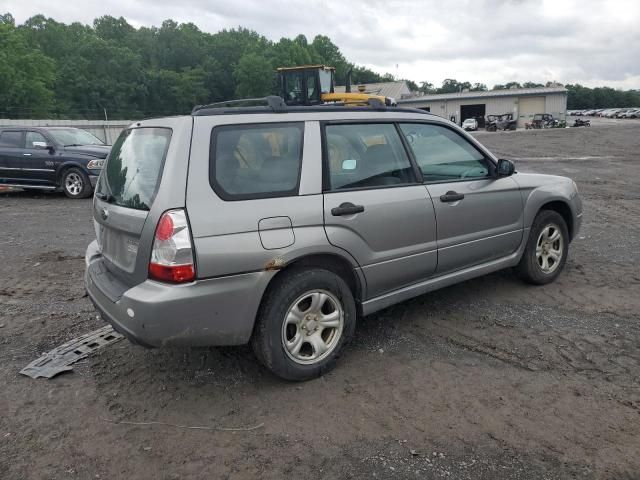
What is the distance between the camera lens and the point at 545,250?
5035 millimetres

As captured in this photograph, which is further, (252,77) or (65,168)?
(252,77)

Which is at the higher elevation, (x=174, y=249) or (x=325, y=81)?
(x=325, y=81)

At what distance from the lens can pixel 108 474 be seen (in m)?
2.61

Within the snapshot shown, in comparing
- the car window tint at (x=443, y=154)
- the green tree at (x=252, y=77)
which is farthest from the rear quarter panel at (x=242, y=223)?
the green tree at (x=252, y=77)

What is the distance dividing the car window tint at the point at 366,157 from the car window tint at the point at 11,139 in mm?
10525

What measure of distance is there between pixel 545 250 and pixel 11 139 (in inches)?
456

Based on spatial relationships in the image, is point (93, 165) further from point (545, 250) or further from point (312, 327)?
point (545, 250)

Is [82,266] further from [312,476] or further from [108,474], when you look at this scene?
[312,476]

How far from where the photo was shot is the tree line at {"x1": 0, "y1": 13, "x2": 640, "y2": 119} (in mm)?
53469

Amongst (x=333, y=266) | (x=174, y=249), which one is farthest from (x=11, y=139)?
(x=333, y=266)

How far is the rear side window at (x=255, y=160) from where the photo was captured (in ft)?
10.2

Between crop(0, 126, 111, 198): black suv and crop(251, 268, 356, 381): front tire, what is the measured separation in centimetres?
897

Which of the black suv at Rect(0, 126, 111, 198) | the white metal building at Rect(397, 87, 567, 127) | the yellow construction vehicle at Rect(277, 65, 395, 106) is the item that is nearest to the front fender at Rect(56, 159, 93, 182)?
the black suv at Rect(0, 126, 111, 198)

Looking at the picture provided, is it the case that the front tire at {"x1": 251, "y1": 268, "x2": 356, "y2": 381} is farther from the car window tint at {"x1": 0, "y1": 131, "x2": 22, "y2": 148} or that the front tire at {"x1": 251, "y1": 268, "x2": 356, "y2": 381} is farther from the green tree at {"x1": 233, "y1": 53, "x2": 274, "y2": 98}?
the green tree at {"x1": 233, "y1": 53, "x2": 274, "y2": 98}
